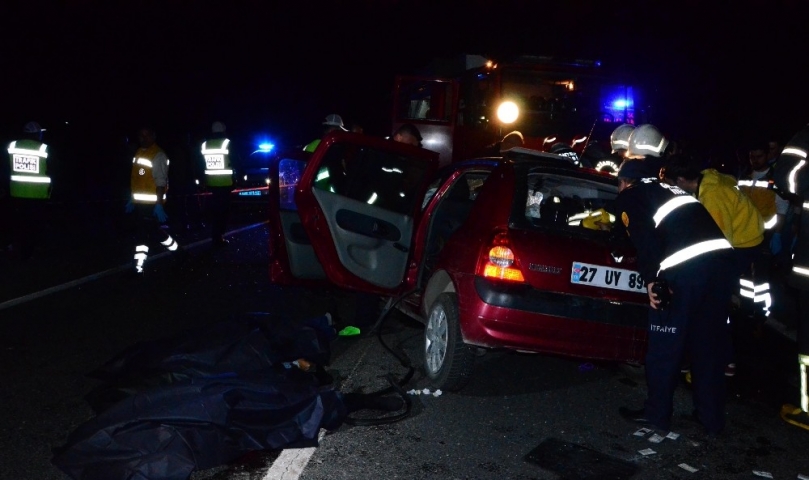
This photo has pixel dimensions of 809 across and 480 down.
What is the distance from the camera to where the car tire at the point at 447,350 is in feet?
16.9

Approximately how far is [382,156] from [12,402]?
128 inches

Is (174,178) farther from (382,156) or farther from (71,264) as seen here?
(382,156)

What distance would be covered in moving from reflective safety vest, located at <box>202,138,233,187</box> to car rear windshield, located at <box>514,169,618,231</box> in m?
7.14

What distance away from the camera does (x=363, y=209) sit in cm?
609

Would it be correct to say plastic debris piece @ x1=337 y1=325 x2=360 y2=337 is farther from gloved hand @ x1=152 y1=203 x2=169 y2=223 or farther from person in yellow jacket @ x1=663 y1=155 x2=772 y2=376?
gloved hand @ x1=152 y1=203 x2=169 y2=223

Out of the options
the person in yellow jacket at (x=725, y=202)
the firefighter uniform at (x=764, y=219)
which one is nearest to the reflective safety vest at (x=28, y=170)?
the person in yellow jacket at (x=725, y=202)

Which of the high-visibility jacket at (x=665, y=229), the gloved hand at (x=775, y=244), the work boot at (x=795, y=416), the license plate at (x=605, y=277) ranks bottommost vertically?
the work boot at (x=795, y=416)

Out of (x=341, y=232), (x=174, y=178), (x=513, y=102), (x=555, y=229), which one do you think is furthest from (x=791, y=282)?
(x=174, y=178)

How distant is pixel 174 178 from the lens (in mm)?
12516

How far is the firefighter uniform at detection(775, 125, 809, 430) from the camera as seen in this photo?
4.88m

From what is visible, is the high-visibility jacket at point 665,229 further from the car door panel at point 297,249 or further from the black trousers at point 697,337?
the car door panel at point 297,249

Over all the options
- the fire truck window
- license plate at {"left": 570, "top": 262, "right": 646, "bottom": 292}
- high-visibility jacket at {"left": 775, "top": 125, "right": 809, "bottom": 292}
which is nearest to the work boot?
high-visibility jacket at {"left": 775, "top": 125, "right": 809, "bottom": 292}

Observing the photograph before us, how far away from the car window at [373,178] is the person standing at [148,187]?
13.2 ft

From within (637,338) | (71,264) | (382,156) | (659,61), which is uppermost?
(659,61)
